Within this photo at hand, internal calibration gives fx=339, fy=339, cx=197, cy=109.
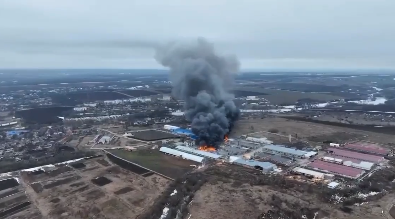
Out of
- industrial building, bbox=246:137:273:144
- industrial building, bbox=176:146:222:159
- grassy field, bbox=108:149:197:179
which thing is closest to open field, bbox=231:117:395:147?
industrial building, bbox=246:137:273:144

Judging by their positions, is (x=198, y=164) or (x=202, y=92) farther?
(x=202, y=92)

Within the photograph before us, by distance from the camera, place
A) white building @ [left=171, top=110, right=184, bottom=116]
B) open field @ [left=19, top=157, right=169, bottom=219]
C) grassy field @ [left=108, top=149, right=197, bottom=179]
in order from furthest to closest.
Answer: white building @ [left=171, top=110, right=184, bottom=116] < grassy field @ [left=108, top=149, right=197, bottom=179] < open field @ [left=19, top=157, right=169, bottom=219]

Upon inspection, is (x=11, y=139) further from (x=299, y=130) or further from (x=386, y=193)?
(x=386, y=193)

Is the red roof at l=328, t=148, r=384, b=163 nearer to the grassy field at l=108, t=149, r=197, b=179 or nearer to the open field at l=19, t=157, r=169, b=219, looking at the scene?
the grassy field at l=108, t=149, r=197, b=179

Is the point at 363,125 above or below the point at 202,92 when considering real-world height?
below

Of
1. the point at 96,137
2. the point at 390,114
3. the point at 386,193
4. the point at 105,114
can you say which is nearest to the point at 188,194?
the point at 386,193
